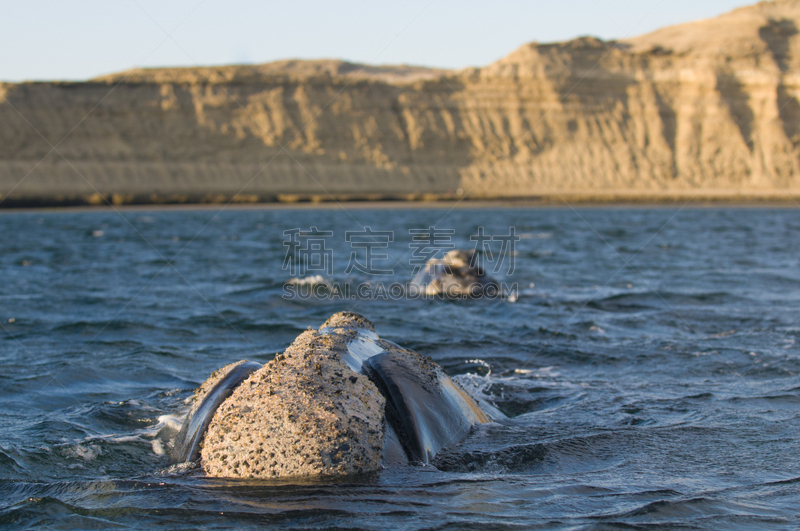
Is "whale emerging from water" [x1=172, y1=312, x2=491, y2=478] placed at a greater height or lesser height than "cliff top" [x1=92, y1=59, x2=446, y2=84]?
lesser

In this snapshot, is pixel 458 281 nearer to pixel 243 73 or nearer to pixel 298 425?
pixel 298 425

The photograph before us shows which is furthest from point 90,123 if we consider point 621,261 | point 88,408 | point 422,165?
point 88,408

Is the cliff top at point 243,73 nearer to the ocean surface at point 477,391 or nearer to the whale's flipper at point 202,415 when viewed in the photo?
the ocean surface at point 477,391

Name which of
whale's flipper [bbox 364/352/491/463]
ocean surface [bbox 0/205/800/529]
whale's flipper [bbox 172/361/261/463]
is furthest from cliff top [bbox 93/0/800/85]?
whale's flipper [bbox 172/361/261/463]

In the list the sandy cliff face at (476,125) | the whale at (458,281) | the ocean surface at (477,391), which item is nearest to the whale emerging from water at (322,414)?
the ocean surface at (477,391)

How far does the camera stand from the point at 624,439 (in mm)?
4512

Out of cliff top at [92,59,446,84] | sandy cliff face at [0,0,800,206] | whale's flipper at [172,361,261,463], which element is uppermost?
cliff top at [92,59,446,84]

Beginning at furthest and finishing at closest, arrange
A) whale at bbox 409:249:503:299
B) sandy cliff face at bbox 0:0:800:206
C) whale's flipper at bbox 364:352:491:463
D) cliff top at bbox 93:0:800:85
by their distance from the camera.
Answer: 1. cliff top at bbox 93:0:800:85
2. sandy cliff face at bbox 0:0:800:206
3. whale at bbox 409:249:503:299
4. whale's flipper at bbox 364:352:491:463

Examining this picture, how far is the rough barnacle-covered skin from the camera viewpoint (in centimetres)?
347

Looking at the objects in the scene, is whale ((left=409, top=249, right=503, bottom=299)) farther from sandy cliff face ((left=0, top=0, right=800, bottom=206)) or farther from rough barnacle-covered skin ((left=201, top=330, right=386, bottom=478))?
sandy cliff face ((left=0, top=0, right=800, bottom=206))

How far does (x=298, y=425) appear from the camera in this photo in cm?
347

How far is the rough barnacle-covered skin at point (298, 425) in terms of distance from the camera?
3471 millimetres

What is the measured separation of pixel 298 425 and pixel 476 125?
197 ft

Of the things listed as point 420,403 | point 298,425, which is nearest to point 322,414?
point 298,425
